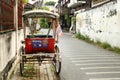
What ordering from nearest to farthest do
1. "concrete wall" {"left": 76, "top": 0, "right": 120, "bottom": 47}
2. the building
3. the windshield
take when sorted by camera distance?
the windshield → "concrete wall" {"left": 76, "top": 0, "right": 120, "bottom": 47} → the building

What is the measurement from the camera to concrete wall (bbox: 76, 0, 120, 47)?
22491 millimetres

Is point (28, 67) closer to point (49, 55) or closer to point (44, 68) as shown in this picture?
point (44, 68)

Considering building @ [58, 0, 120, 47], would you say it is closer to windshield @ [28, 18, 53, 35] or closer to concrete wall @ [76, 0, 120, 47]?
concrete wall @ [76, 0, 120, 47]

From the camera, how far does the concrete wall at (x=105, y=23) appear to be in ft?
73.8

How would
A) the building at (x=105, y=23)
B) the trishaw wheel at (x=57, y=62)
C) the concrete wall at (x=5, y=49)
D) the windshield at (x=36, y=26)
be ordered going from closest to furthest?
the concrete wall at (x=5, y=49) → the trishaw wheel at (x=57, y=62) → the windshield at (x=36, y=26) → the building at (x=105, y=23)

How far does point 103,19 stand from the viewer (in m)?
26.9

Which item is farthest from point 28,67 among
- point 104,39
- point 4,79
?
point 104,39

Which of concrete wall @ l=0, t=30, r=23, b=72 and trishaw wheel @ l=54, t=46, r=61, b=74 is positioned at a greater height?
concrete wall @ l=0, t=30, r=23, b=72

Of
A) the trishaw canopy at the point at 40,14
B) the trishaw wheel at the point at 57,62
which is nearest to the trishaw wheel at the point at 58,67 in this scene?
the trishaw wheel at the point at 57,62

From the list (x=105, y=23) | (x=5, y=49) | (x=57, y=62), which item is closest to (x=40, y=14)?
(x=57, y=62)

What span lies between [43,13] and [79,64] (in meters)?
3.47

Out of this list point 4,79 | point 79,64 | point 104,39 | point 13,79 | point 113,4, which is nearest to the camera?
point 4,79

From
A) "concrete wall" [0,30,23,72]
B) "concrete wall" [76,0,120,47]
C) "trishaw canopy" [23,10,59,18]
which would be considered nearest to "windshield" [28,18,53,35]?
"trishaw canopy" [23,10,59,18]

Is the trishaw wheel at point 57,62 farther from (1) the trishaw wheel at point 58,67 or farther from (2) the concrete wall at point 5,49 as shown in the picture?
(2) the concrete wall at point 5,49
